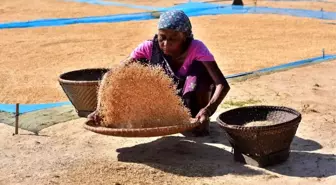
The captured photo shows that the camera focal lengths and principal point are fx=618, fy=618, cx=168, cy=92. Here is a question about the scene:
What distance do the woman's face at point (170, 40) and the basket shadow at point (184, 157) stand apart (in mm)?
656

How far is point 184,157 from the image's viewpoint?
4.03m

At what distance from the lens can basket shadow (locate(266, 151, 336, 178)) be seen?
3.68 m

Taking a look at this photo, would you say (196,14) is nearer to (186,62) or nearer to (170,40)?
(186,62)

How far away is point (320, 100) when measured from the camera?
17.7 ft

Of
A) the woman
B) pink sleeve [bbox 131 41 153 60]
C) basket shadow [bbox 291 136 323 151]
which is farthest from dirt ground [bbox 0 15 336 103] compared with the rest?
basket shadow [bbox 291 136 323 151]

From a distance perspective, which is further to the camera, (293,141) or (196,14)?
(196,14)

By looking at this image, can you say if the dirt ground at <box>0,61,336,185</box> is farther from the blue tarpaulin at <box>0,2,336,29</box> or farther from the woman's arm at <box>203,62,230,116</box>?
the blue tarpaulin at <box>0,2,336,29</box>

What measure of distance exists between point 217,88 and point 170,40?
45 centimetres

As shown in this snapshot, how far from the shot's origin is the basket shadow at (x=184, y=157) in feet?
12.3

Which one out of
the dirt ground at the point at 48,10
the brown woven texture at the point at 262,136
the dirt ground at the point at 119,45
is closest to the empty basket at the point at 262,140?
the brown woven texture at the point at 262,136

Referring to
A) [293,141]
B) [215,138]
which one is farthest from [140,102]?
[293,141]

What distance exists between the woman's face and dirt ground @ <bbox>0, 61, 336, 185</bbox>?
0.67 m

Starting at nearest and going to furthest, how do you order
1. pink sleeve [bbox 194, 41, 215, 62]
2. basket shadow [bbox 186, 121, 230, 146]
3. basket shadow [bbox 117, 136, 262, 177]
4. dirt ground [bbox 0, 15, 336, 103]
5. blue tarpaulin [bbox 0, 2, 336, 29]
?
basket shadow [bbox 117, 136, 262, 177] → pink sleeve [bbox 194, 41, 215, 62] → basket shadow [bbox 186, 121, 230, 146] → dirt ground [bbox 0, 15, 336, 103] → blue tarpaulin [bbox 0, 2, 336, 29]

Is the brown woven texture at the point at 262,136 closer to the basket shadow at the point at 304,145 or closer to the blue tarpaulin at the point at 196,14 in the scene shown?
the basket shadow at the point at 304,145
